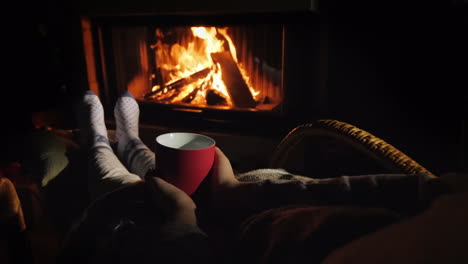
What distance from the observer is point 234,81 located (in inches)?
62.5

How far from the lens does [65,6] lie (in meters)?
1.63

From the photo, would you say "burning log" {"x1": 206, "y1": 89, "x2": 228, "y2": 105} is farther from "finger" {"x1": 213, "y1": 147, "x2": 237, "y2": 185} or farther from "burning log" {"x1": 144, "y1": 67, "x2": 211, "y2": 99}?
"finger" {"x1": 213, "y1": 147, "x2": 237, "y2": 185}

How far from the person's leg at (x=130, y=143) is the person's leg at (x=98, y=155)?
0.20 ft

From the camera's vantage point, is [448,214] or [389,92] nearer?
[448,214]

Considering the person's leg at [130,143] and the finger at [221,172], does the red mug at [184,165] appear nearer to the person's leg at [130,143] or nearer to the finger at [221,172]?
the finger at [221,172]

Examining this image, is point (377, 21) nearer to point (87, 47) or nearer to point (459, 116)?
point (459, 116)

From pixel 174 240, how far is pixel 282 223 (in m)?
0.13

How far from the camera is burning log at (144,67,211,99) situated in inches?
66.5

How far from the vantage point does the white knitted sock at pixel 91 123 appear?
40.0 inches

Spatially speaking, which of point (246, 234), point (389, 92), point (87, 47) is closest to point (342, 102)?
point (389, 92)

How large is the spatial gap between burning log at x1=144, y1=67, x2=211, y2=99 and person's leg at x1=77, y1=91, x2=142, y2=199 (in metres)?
0.50

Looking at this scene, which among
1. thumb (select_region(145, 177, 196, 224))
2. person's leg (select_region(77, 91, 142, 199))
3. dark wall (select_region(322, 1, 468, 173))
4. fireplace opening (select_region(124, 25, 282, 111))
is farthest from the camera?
fireplace opening (select_region(124, 25, 282, 111))

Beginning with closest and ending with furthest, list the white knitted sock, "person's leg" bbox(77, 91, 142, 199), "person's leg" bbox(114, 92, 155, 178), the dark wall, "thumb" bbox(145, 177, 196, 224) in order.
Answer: "thumb" bbox(145, 177, 196, 224)
"person's leg" bbox(77, 91, 142, 199)
"person's leg" bbox(114, 92, 155, 178)
the white knitted sock
the dark wall

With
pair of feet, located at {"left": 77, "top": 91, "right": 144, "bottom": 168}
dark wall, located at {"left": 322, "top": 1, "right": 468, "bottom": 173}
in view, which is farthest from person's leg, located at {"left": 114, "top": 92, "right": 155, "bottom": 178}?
dark wall, located at {"left": 322, "top": 1, "right": 468, "bottom": 173}
